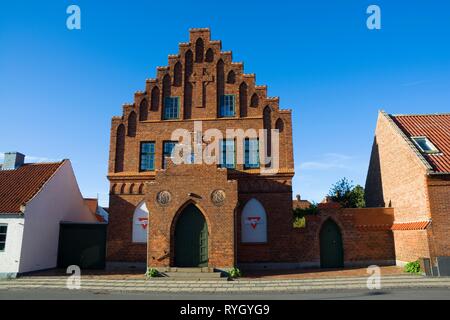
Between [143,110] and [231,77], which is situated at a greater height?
[231,77]

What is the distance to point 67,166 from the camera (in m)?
24.7

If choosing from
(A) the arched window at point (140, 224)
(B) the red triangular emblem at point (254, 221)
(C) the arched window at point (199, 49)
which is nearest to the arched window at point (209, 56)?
(C) the arched window at point (199, 49)

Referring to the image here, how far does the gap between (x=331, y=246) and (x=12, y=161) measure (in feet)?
75.8

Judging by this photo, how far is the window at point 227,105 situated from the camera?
2269 centimetres

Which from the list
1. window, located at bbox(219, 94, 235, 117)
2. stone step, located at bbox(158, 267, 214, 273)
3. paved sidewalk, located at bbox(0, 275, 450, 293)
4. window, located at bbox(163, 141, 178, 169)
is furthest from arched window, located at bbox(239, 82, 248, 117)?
paved sidewalk, located at bbox(0, 275, 450, 293)

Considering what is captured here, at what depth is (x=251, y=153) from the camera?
72.3 ft

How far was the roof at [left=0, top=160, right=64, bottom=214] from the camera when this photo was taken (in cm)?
1997

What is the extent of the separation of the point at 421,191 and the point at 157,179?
14791 millimetres

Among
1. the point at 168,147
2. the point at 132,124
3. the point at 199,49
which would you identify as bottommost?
the point at 168,147

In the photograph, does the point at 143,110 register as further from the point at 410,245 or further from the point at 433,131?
the point at 433,131

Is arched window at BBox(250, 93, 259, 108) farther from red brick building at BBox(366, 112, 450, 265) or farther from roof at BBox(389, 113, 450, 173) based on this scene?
roof at BBox(389, 113, 450, 173)

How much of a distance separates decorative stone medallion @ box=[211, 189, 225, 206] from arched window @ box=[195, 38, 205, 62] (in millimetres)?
9730

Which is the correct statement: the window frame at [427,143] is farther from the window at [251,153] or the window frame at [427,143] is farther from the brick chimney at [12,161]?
the brick chimney at [12,161]

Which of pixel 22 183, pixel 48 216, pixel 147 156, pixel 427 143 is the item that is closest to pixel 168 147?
pixel 147 156
